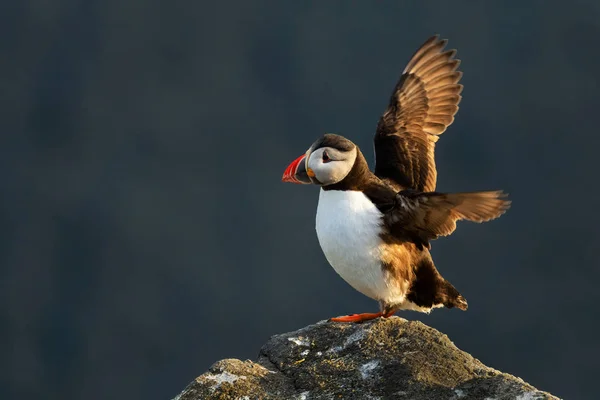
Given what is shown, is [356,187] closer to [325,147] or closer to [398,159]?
[325,147]

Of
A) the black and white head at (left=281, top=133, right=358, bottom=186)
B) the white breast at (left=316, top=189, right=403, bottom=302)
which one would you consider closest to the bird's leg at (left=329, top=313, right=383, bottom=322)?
the white breast at (left=316, top=189, right=403, bottom=302)

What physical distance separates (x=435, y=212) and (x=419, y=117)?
1.91m

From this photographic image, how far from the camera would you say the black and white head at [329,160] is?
5535mm

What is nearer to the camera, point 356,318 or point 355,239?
point 356,318

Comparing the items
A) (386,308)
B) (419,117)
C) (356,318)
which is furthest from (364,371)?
(419,117)

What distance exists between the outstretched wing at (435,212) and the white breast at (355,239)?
0.15 metres

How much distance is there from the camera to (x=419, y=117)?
721 centimetres

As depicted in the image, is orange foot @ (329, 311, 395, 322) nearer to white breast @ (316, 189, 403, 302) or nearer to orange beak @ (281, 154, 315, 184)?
white breast @ (316, 189, 403, 302)

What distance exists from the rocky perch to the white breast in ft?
2.06

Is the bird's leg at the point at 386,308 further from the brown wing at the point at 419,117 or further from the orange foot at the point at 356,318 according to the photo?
the brown wing at the point at 419,117

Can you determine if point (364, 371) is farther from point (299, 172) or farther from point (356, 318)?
point (299, 172)

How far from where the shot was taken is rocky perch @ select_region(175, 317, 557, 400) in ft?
13.9

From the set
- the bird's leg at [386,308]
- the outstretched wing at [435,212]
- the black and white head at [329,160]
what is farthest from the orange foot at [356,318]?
the black and white head at [329,160]

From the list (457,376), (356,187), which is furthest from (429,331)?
(356,187)
